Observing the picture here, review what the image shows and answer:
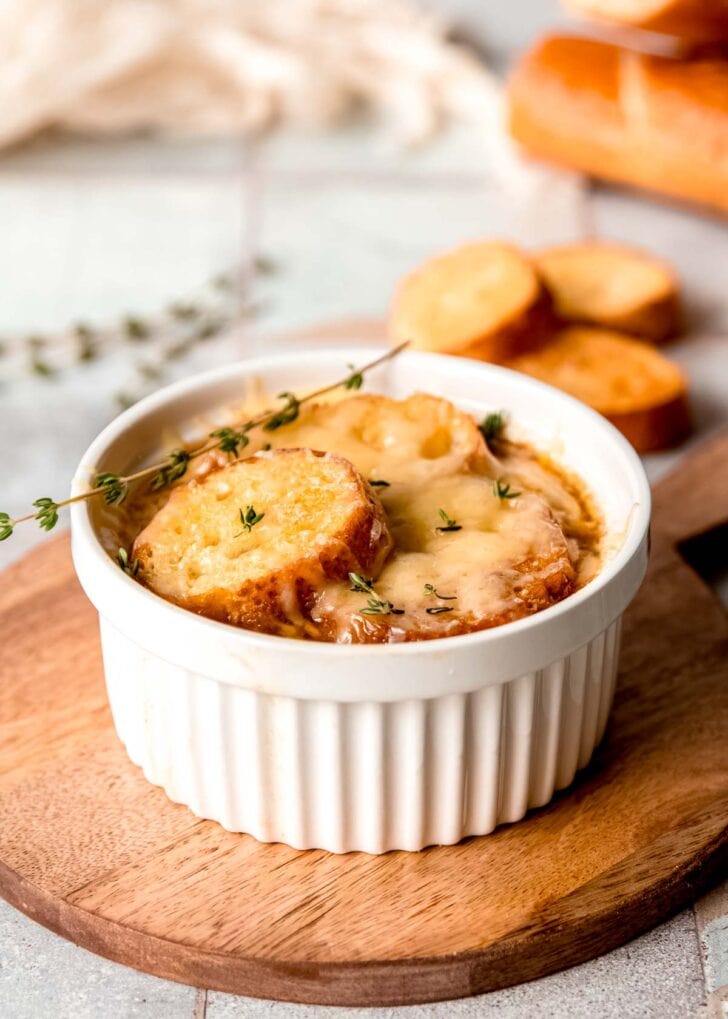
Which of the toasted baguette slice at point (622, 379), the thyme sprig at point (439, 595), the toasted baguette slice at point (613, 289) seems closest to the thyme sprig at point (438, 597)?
the thyme sprig at point (439, 595)

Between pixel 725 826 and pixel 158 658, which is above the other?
pixel 158 658

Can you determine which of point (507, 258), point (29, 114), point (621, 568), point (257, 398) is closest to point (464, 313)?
point (507, 258)

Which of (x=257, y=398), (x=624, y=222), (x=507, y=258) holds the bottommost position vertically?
(x=624, y=222)

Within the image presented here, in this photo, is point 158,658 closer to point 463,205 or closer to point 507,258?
point 507,258

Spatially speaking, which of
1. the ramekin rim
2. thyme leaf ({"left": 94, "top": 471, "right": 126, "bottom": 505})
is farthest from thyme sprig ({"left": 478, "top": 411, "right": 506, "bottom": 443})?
thyme leaf ({"left": 94, "top": 471, "right": 126, "bottom": 505})

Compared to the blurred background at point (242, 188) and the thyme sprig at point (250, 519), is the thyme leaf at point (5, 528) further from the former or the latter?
the blurred background at point (242, 188)

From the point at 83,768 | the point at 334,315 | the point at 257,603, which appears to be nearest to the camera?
the point at 257,603

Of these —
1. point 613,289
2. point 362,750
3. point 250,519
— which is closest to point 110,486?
point 250,519
